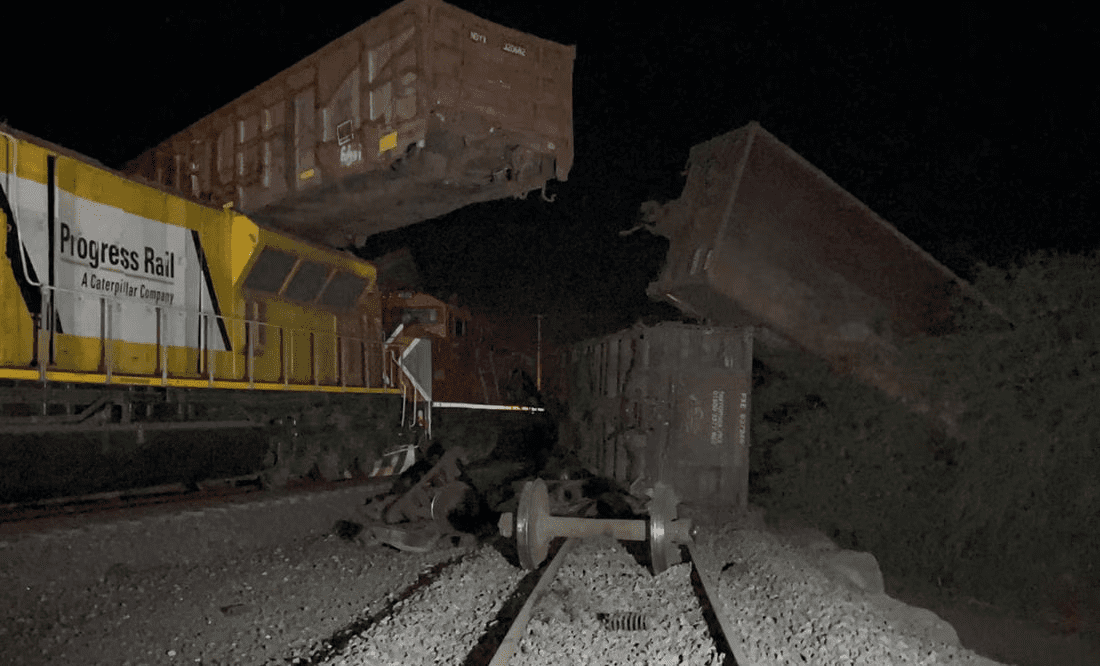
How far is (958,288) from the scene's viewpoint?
8047mm

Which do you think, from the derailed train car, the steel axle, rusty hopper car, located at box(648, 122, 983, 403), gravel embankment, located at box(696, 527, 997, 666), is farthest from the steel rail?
the derailed train car

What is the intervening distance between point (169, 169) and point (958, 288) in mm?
10534

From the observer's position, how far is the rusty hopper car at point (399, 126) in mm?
7984

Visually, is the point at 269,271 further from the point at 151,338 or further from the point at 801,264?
the point at 801,264

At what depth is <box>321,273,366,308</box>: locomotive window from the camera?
10.0m

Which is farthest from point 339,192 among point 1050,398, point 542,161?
point 1050,398

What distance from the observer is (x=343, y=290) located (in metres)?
10.3

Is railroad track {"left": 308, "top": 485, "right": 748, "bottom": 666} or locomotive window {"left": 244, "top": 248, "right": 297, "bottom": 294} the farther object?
locomotive window {"left": 244, "top": 248, "right": 297, "bottom": 294}

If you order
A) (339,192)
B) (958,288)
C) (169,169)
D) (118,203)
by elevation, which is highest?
(169,169)

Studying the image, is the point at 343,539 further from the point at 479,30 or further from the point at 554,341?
the point at 554,341

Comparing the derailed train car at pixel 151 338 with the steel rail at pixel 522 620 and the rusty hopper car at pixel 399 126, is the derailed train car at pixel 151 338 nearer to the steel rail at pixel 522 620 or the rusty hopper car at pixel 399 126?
the rusty hopper car at pixel 399 126

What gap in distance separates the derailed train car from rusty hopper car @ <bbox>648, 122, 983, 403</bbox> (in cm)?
461

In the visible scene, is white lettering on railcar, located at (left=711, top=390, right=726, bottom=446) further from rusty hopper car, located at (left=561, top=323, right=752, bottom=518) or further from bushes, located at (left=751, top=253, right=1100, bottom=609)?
bushes, located at (left=751, top=253, right=1100, bottom=609)

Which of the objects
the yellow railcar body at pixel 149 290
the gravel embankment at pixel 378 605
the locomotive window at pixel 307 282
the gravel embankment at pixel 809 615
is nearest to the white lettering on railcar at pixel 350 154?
the yellow railcar body at pixel 149 290
